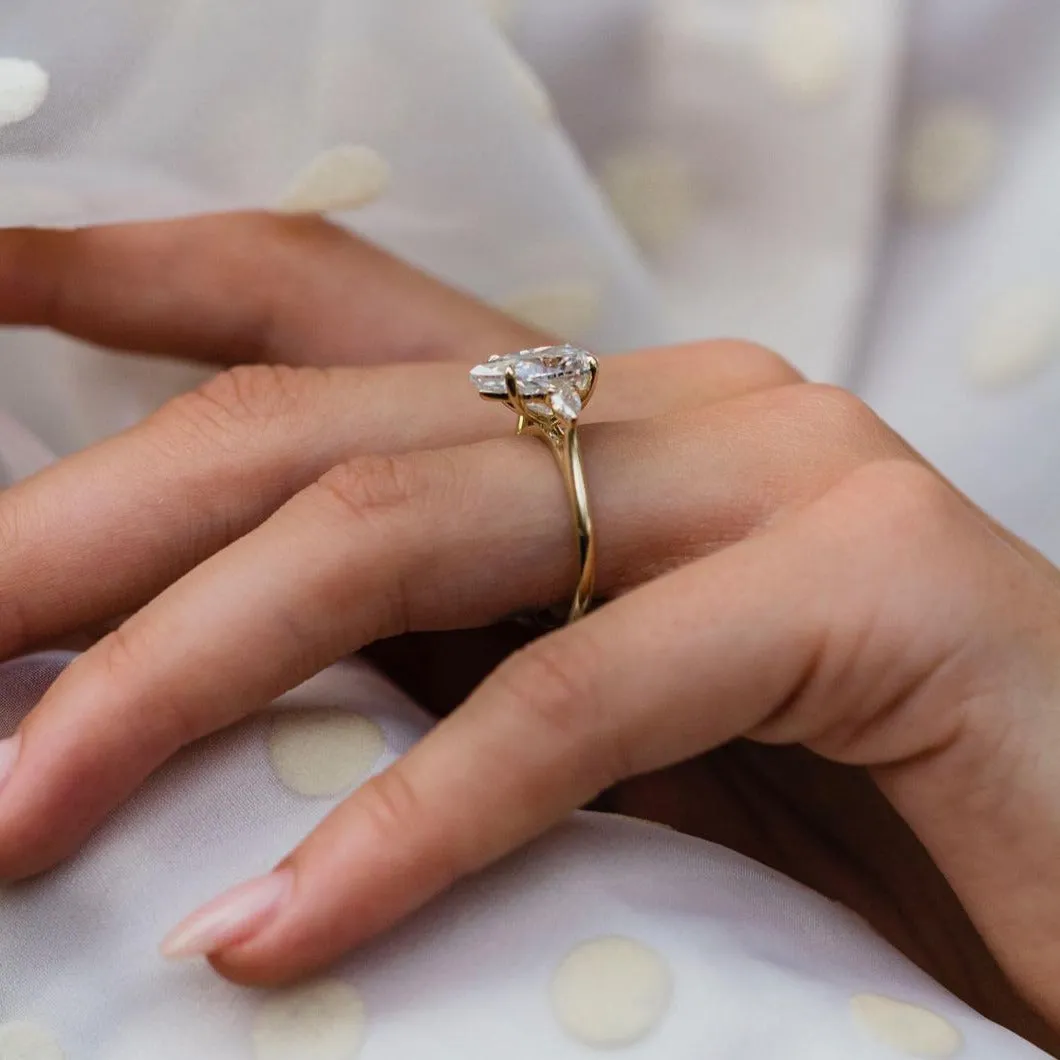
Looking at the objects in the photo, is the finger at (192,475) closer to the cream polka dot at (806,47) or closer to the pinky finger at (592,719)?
the pinky finger at (592,719)

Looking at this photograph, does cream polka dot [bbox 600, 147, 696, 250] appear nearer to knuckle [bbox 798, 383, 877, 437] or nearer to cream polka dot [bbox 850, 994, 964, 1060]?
knuckle [bbox 798, 383, 877, 437]

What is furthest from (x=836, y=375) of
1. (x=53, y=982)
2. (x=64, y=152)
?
(x=53, y=982)

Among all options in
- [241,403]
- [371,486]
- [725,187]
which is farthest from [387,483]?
[725,187]

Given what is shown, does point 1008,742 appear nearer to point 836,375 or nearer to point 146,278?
point 836,375

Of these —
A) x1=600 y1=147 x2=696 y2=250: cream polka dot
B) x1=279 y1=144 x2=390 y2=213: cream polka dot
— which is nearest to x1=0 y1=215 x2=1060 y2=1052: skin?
x1=279 y1=144 x2=390 y2=213: cream polka dot

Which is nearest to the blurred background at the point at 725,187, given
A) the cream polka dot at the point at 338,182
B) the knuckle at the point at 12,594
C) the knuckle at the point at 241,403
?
the cream polka dot at the point at 338,182

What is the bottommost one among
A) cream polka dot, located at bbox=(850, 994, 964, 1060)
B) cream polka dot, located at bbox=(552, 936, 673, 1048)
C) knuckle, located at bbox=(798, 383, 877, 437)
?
cream polka dot, located at bbox=(850, 994, 964, 1060)
